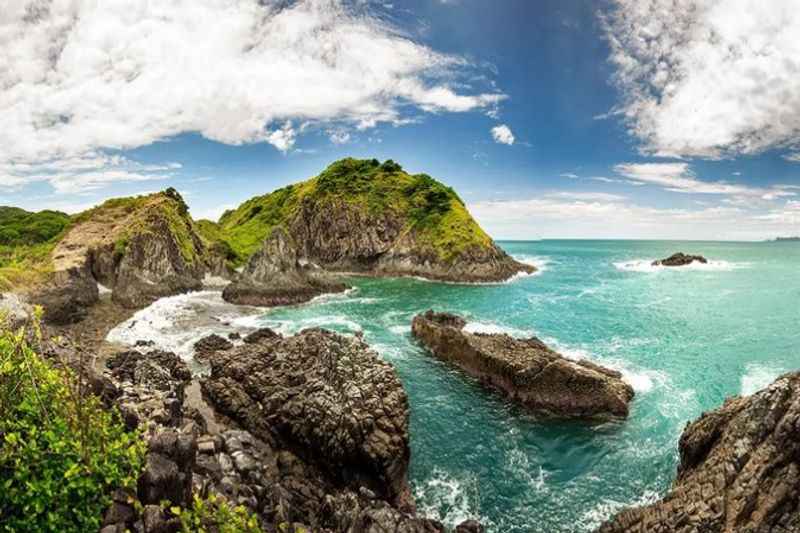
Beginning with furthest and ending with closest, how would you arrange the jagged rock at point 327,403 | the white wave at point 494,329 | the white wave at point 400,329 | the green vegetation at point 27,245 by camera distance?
the green vegetation at point 27,245, the white wave at point 400,329, the white wave at point 494,329, the jagged rock at point 327,403

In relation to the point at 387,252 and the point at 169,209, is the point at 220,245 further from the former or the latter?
the point at 387,252

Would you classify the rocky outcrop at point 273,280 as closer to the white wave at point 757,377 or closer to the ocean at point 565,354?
the ocean at point 565,354

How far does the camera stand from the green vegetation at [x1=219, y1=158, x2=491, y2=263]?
11450 centimetres

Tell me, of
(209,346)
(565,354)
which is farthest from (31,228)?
(565,354)

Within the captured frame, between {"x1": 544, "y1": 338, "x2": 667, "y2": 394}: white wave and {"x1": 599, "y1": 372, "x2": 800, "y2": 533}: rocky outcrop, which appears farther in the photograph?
{"x1": 544, "y1": 338, "x2": 667, "y2": 394}: white wave

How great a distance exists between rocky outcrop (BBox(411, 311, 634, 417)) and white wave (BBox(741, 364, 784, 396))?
9880 millimetres

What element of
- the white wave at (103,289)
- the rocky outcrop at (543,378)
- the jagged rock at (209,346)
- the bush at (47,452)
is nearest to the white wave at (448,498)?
the rocky outcrop at (543,378)

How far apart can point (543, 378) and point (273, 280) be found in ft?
181

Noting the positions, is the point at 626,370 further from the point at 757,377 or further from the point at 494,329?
the point at 494,329

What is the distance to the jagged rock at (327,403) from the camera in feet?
74.6


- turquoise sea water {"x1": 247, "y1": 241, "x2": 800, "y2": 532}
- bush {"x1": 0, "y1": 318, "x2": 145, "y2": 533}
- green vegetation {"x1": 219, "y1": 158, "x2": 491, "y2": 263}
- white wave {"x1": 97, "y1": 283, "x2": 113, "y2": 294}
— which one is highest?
green vegetation {"x1": 219, "y1": 158, "x2": 491, "y2": 263}

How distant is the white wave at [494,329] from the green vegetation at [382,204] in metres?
49.6

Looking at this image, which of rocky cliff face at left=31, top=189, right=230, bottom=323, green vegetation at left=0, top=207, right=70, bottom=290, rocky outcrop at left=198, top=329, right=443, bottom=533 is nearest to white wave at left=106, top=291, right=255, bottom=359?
rocky cliff face at left=31, top=189, right=230, bottom=323

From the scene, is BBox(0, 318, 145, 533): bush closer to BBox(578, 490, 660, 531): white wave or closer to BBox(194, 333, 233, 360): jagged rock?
BBox(578, 490, 660, 531): white wave
